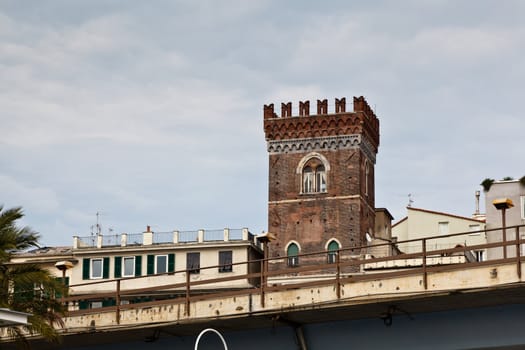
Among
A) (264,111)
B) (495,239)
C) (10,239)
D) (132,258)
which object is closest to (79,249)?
(132,258)

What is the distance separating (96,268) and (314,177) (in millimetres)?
21570

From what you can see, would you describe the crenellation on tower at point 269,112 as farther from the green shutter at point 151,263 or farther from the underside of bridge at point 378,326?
the underside of bridge at point 378,326

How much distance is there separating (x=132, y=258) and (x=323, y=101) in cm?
2358

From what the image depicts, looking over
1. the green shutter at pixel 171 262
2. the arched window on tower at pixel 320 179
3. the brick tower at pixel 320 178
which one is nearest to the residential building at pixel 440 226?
the brick tower at pixel 320 178

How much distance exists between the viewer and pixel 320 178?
102250 mm

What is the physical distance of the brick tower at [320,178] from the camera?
326 feet

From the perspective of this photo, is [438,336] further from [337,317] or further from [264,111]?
[264,111]

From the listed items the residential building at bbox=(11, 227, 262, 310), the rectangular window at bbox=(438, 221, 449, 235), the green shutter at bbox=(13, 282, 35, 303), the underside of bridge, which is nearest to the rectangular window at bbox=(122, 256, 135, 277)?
the residential building at bbox=(11, 227, 262, 310)

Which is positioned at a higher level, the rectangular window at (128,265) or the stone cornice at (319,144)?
the stone cornice at (319,144)

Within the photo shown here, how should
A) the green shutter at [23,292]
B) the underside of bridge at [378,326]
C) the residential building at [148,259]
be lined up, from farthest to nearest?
the residential building at [148,259], the green shutter at [23,292], the underside of bridge at [378,326]

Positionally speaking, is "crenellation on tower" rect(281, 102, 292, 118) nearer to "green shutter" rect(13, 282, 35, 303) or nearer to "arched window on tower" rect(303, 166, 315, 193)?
"arched window on tower" rect(303, 166, 315, 193)

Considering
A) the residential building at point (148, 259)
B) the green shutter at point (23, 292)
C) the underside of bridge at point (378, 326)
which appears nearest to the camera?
the underside of bridge at point (378, 326)

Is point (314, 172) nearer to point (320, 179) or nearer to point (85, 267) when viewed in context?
point (320, 179)

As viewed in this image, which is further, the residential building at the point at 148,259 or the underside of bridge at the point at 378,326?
the residential building at the point at 148,259
